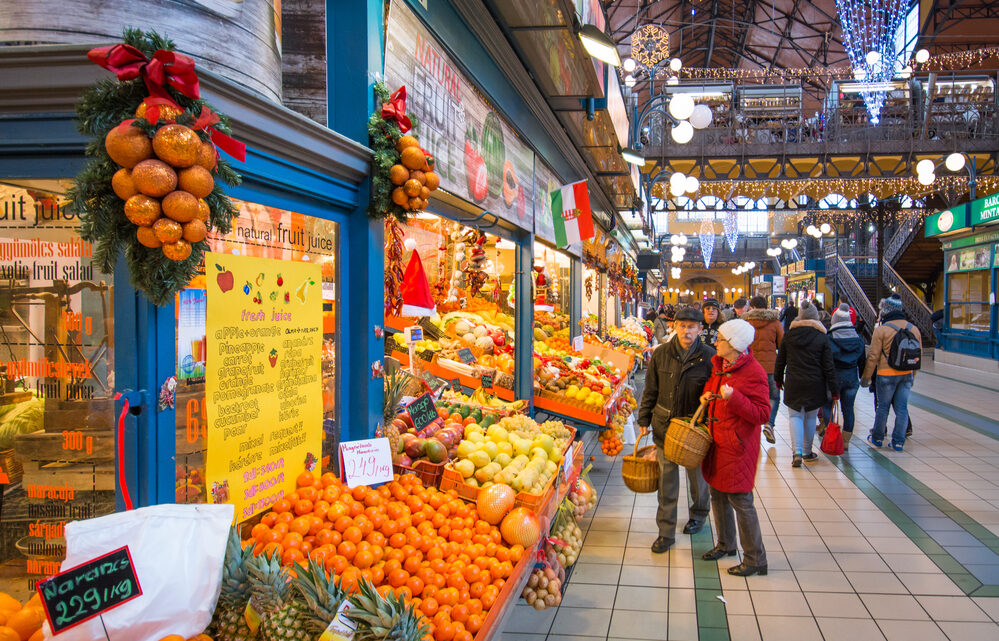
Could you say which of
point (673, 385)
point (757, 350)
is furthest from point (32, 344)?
point (757, 350)

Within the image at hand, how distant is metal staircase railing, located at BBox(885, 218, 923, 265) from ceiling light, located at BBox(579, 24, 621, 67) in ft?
68.3

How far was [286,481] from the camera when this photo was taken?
247 cm

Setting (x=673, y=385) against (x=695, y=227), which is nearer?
(x=673, y=385)

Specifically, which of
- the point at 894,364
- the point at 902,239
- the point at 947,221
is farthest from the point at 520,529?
the point at 902,239

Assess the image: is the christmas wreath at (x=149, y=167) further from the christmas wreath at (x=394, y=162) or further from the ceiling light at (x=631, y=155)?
the ceiling light at (x=631, y=155)

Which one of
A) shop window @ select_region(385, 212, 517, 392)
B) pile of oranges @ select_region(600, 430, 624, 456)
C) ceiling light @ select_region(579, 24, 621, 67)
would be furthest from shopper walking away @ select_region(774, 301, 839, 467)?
ceiling light @ select_region(579, 24, 621, 67)

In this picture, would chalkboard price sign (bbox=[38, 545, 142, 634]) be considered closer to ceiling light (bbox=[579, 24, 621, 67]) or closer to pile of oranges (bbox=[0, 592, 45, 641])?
pile of oranges (bbox=[0, 592, 45, 641])

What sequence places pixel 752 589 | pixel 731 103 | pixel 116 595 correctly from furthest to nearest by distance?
pixel 731 103 < pixel 752 589 < pixel 116 595

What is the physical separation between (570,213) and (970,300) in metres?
15.2

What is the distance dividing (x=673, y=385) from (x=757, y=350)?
3483 mm

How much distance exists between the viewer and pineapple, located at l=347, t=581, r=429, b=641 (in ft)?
5.52

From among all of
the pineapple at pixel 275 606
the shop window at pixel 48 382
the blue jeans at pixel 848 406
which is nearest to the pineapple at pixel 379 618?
the pineapple at pixel 275 606

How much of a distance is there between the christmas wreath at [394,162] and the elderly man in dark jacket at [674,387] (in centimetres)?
259

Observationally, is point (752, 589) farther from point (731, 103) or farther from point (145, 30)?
point (731, 103)
